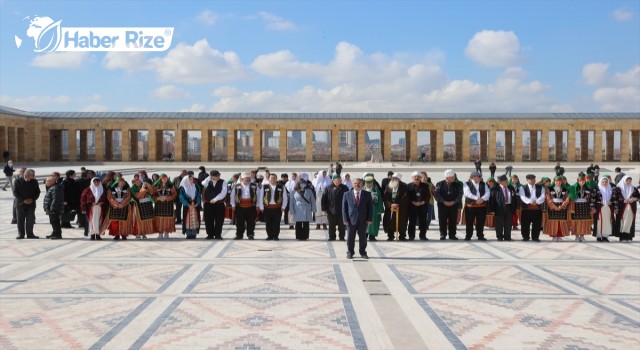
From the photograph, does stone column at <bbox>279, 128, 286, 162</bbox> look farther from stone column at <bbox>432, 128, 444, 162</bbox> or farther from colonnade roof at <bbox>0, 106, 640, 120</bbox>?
stone column at <bbox>432, 128, 444, 162</bbox>

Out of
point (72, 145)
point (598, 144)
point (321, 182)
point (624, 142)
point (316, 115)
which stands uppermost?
point (316, 115)

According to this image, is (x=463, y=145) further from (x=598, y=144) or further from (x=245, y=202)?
(x=245, y=202)

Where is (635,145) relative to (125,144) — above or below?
below

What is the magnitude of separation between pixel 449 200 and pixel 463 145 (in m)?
36.7

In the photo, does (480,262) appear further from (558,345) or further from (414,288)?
(558,345)

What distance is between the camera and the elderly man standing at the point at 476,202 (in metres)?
11.5

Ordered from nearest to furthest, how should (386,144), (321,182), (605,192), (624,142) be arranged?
(605,192)
(321,182)
(624,142)
(386,144)

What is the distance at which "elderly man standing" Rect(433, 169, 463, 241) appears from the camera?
38.0ft

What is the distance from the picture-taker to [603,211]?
449 inches

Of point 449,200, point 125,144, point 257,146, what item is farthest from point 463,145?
point 449,200

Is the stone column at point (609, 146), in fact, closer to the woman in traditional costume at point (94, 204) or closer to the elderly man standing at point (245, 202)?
the elderly man standing at point (245, 202)

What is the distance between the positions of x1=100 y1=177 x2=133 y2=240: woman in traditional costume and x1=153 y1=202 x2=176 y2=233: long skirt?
55 centimetres

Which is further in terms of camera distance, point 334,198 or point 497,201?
point 497,201

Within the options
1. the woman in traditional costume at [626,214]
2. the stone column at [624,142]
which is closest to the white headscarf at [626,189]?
the woman in traditional costume at [626,214]
